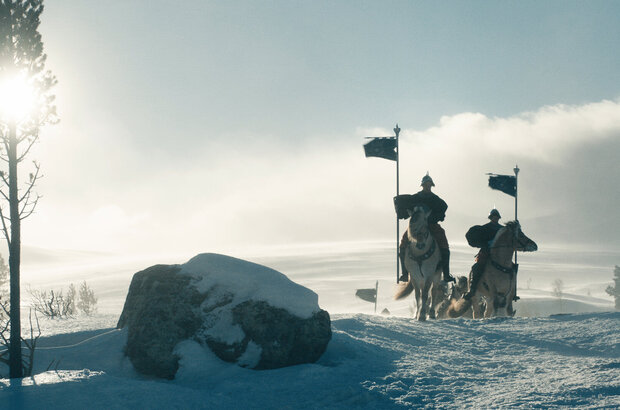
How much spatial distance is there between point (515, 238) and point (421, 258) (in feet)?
8.41

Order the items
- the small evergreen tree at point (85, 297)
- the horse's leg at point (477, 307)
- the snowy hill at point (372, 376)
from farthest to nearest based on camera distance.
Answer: the small evergreen tree at point (85, 297) < the horse's leg at point (477, 307) < the snowy hill at point (372, 376)

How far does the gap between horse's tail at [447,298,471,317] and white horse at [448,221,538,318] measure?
1.13 m

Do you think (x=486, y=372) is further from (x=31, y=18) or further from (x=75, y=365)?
(x=31, y=18)

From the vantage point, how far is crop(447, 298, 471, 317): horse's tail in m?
12.6

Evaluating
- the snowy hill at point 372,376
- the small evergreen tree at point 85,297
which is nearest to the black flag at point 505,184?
the snowy hill at point 372,376

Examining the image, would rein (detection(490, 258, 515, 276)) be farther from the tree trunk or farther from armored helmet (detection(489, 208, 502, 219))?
the tree trunk

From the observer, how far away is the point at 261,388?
5.15 meters

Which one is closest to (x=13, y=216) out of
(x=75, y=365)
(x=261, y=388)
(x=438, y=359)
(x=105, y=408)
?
(x=75, y=365)

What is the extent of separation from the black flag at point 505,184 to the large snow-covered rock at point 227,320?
37.7ft

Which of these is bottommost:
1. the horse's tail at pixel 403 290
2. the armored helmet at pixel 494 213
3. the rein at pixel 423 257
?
the horse's tail at pixel 403 290

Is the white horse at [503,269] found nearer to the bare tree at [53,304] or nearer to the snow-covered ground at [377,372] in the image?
the snow-covered ground at [377,372]

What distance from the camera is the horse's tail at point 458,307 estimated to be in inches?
497

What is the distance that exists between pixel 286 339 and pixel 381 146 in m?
9.86

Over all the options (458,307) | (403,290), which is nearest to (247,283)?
(403,290)
